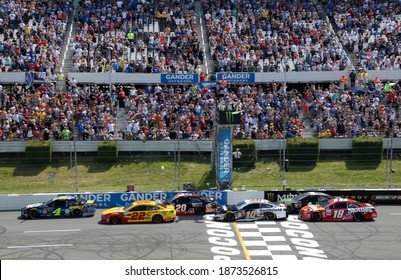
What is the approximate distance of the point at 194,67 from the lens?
47031 millimetres

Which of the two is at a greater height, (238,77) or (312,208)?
(238,77)

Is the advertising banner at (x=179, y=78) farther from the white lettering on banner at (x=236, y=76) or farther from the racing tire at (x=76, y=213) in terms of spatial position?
the racing tire at (x=76, y=213)

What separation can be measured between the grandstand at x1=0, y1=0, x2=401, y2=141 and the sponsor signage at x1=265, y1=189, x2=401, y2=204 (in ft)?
15.3

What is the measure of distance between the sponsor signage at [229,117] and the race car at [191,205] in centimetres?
529

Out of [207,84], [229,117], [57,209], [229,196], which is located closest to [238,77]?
[207,84]

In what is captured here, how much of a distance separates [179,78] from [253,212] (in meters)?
16.3

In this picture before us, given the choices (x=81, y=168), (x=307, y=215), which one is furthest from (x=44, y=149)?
(x=307, y=215)

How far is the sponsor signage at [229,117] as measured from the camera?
37062 millimetres

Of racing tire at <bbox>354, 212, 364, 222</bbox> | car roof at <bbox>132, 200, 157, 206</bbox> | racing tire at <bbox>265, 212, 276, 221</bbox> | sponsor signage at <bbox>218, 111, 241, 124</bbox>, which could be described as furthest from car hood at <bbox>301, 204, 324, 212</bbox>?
sponsor signage at <bbox>218, 111, 241, 124</bbox>

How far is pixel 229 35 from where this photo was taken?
164ft

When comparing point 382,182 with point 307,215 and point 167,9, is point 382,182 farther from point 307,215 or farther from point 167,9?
point 167,9

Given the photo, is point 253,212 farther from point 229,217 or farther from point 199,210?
point 199,210

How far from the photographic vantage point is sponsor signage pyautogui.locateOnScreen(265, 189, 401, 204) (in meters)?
35.0

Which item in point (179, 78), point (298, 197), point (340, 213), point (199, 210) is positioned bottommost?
A: point (199, 210)
